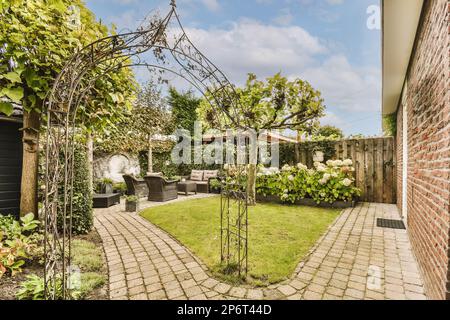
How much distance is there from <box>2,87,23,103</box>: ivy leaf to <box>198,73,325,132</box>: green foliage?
3.40 meters

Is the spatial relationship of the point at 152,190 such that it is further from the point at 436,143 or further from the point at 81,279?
the point at 436,143

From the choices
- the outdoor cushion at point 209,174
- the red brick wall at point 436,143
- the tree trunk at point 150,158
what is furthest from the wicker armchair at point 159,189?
the red brick wall at point 436,143

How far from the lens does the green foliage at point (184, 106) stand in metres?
14.3

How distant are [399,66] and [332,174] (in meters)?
3.20

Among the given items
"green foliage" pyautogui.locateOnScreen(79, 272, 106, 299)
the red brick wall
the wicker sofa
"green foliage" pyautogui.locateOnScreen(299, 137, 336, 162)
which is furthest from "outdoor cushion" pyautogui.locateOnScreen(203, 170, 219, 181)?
the red brick wall

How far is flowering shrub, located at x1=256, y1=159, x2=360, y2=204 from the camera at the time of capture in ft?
19.7

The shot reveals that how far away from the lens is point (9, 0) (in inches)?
81.2

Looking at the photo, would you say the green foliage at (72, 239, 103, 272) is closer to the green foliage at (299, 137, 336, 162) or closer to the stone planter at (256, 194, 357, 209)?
the stone planter at (256, 194, 357, 209)

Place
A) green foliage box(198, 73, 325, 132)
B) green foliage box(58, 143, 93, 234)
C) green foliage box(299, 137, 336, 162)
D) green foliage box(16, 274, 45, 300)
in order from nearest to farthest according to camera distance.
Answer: green foliage box(16, 274, 45, 300), green foliage box(58, 143, 93, 234), green foliage box(198, 73, 325, 132), green foliage box(299, 137, 336, 162)

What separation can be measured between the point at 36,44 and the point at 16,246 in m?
2.37

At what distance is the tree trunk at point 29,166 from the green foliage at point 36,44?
44 centimetres

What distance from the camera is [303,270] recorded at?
2.54m

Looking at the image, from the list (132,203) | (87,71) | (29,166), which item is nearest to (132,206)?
(132,203)

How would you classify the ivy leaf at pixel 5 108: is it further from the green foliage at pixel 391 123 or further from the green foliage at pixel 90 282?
the green foliage at pixel 391 123
